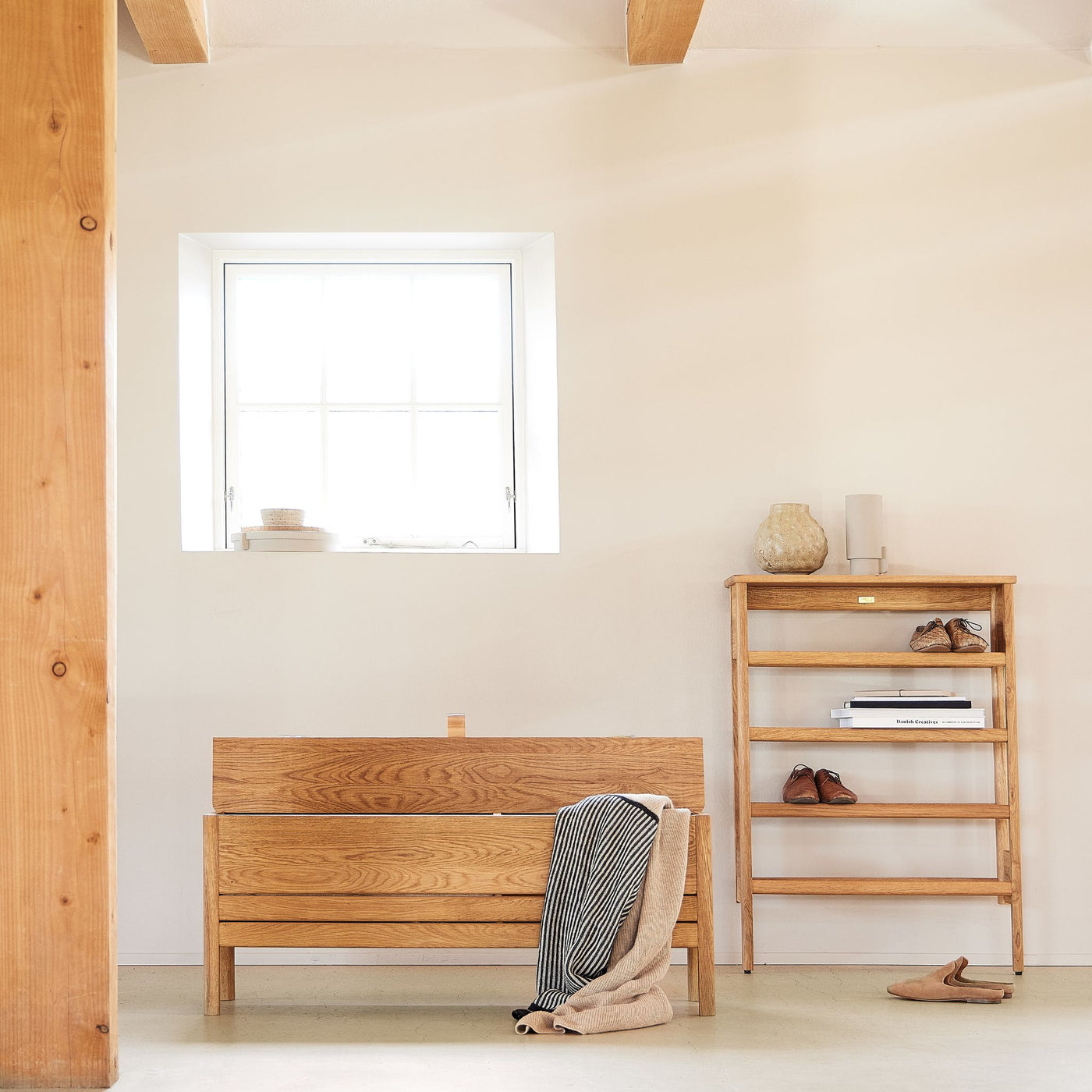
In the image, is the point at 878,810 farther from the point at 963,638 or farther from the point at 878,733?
the point at 963,638

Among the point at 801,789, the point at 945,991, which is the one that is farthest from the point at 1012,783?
the point at 945,991

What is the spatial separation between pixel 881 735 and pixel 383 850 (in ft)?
5.21

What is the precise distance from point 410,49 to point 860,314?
70.0 inches

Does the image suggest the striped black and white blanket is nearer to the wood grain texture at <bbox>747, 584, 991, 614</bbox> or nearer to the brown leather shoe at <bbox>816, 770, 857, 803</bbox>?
the brown leather shoe at <bbox>816, 770, 857, 803</bbox>

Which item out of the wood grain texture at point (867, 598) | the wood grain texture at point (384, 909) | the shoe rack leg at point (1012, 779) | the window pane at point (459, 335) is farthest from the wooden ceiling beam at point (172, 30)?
the shoe rack leg at point (1012, 779)

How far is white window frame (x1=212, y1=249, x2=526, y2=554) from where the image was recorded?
4227 millimetres

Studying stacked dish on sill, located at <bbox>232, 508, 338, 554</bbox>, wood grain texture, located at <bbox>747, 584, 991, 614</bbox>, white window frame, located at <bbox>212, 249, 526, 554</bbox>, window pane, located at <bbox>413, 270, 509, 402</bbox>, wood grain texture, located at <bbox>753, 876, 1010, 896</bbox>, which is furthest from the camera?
window pane, located at <bbox>413, 270, 509, 402</bbox>

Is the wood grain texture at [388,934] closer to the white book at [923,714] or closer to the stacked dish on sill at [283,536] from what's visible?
the white book at [923,714]

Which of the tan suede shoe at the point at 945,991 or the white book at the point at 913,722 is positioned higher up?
the white book at the point at 913,722

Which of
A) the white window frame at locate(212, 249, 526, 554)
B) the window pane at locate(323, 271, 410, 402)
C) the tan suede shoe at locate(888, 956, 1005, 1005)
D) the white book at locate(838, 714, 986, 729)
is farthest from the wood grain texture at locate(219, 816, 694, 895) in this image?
the window pane at locate(323, 271, 410, 402)

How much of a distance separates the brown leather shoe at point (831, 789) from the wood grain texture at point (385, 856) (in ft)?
2.52

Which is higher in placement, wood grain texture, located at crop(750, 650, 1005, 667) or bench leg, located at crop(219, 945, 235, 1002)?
wood grain texture, located at crop(750, 650, 1005, 667)

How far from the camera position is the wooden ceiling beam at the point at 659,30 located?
Answer: 3.74 m

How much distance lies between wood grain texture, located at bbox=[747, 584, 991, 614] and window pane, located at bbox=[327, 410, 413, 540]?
4.23 ft
